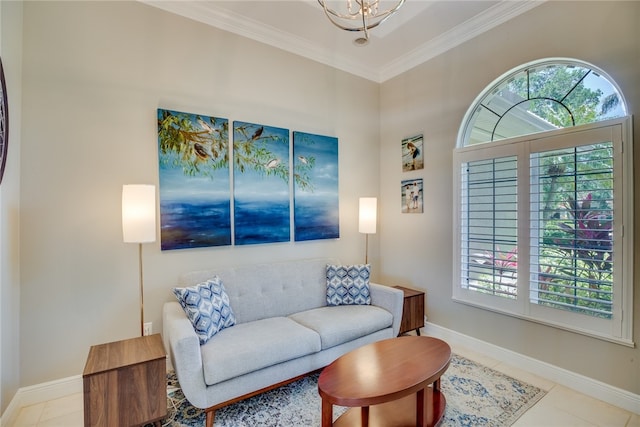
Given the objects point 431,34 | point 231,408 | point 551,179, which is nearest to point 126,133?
point 231,408

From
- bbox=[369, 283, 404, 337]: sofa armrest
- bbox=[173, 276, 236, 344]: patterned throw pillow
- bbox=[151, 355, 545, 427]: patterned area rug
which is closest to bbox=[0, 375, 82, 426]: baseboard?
bbox=[151, 355, 545, 427]: patterned area rug

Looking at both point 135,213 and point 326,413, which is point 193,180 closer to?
point 135,213

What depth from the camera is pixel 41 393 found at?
223 cm

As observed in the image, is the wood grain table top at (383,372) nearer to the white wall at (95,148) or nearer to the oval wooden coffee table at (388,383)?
the oval wooden coffee table at (388,383)

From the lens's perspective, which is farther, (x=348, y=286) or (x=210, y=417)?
(x=348, y=286)

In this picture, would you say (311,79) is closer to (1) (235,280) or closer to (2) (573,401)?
(1) (235,280)

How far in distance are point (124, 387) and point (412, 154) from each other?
11.1 feet

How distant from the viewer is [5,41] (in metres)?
1.94

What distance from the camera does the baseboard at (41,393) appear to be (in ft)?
6.76

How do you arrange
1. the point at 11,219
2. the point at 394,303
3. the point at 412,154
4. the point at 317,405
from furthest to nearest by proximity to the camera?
1. the point at 412,154
2. the point at 394,303
3. the point at 317,405
4. the point at 11,219

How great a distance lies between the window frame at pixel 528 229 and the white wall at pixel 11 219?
3.64 metres

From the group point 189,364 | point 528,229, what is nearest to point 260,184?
point 189,364

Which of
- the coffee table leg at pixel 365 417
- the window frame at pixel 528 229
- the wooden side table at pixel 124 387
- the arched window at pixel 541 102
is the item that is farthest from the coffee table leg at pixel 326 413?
the arched window at pixel 541 102

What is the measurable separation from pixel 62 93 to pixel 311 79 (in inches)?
89.6
